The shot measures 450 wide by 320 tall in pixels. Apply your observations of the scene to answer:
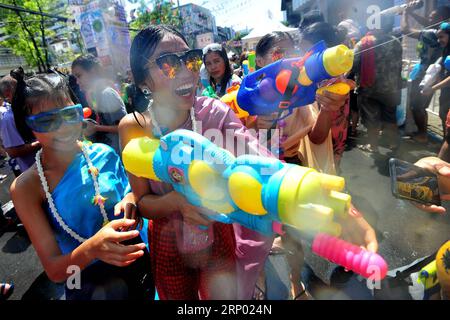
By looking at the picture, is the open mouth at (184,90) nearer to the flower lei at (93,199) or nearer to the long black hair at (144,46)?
the long black hair at (144,46)

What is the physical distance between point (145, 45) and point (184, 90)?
0.26 m

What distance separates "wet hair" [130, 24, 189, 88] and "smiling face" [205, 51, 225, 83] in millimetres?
2413

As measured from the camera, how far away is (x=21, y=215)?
1235mm

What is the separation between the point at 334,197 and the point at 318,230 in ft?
0.30

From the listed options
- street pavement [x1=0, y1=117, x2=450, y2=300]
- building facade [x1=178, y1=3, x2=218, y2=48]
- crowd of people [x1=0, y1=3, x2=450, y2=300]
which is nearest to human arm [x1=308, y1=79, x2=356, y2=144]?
crowd of people [x1=0, y1=3, x2=450, y2=300]

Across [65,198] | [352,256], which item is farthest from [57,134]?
[352,256]

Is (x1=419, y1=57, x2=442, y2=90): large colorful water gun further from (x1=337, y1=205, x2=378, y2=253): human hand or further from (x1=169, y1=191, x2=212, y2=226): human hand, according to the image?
(x1=169, y1=191, x2=212, y2=226): human hand

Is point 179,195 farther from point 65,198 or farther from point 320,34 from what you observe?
point 320,34

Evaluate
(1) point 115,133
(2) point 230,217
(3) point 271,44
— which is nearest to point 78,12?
(1) point 115,133

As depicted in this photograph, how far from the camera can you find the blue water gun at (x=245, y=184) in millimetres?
667

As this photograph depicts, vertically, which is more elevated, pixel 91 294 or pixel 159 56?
pixel 159 56

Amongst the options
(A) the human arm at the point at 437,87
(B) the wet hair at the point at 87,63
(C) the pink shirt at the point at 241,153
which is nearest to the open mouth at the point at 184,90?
(C) the pink shirt at the point at 241,153
